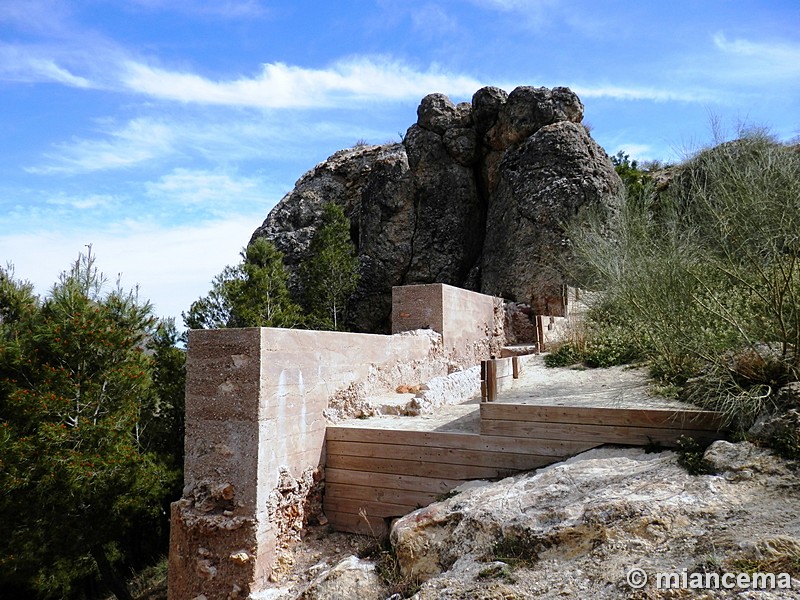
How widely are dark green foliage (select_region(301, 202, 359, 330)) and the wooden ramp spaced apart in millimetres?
10753

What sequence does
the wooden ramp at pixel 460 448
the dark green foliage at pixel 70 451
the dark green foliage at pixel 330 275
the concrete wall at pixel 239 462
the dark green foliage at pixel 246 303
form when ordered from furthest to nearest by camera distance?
1. the dark green foliage at pixel 330 275
2. the dark green foliage at pixel 246 303
3. the dark green foliage at pixel 70 451
4. the concrete wall at pixel 239 462
5. the wooden ramp at pixel 460 448

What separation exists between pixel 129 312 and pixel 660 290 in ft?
35.3

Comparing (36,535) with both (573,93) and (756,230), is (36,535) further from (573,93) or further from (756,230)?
(573,93)

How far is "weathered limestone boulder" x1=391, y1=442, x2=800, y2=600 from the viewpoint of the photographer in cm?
300

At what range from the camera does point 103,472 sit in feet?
30.1

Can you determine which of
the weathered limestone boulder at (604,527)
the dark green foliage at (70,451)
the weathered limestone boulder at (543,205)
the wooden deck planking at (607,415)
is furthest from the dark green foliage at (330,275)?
the weathered limestone boulder at (604,527)

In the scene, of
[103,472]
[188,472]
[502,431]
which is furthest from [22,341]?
[502,431]

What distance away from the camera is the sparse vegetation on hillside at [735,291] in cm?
441

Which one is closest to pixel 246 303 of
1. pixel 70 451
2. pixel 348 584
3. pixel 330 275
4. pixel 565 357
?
pixel 330 275

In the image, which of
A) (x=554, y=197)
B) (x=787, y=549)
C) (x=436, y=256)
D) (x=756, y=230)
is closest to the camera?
(x=787, y=549)

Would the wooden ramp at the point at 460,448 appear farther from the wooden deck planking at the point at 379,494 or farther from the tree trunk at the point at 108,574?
the tree trunk at the point at 108,574

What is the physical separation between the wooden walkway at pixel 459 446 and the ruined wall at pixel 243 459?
0.40 m

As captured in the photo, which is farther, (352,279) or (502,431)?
(352,279)

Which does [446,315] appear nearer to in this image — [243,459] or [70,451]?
[243,459]
